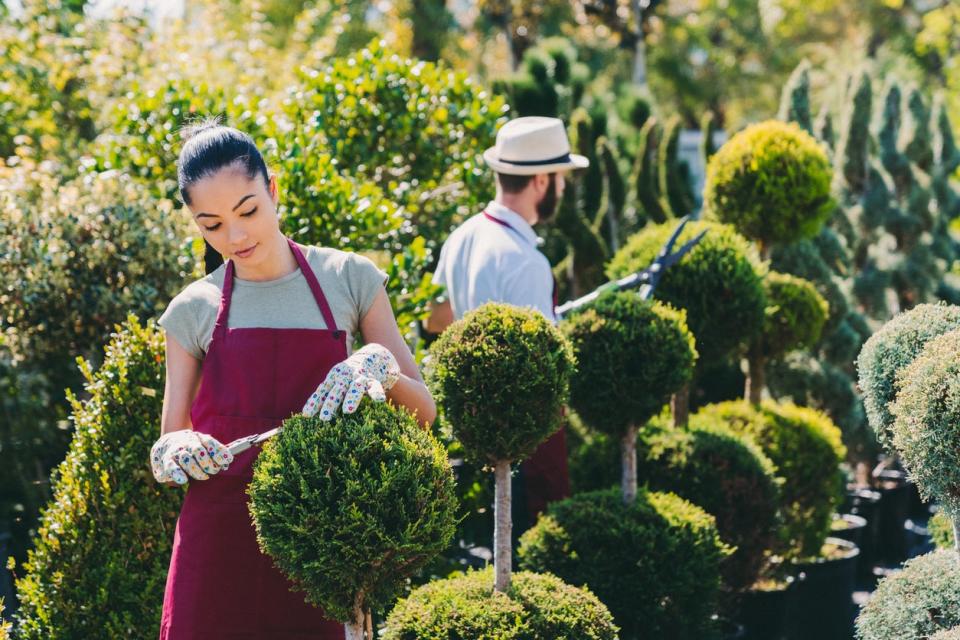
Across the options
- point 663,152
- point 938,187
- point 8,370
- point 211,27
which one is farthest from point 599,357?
point 211,27

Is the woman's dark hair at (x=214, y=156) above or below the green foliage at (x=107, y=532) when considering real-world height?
above

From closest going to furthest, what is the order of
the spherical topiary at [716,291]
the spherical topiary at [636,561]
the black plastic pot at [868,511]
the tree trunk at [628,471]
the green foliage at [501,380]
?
the green foliage at [501,380] → the spherical topiary at [636,561] → the tree trunk at [628,471] → the spherical topiary at [716,291] → the black plastic pot at [868,511]

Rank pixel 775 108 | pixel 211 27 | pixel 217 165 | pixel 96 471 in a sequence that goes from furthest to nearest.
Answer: pixel 775 108 < pixel 211 27 < pixel 96 471 < pixel 217 165

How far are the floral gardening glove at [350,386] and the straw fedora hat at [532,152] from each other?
2341mm

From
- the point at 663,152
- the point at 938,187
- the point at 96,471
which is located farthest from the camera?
the point at 938,187

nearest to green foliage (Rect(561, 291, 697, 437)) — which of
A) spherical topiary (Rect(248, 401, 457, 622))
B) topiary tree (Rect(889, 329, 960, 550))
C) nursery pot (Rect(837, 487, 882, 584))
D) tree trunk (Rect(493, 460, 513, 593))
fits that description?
tree trunk (Rect(493, 460, 513, 593))

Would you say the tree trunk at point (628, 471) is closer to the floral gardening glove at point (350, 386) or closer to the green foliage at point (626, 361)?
the green foliage at point (626, 361)

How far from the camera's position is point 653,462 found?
15.8 ft

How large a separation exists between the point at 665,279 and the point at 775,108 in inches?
1054

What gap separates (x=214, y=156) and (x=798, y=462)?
3761 mm

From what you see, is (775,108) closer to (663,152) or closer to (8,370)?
(663,152)

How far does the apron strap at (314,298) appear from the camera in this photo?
9.32ft

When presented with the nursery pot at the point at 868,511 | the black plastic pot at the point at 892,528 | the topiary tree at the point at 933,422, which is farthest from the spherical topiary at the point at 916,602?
the black plastic pot at the point at 892,528

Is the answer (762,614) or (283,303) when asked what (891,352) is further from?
(762,614)
